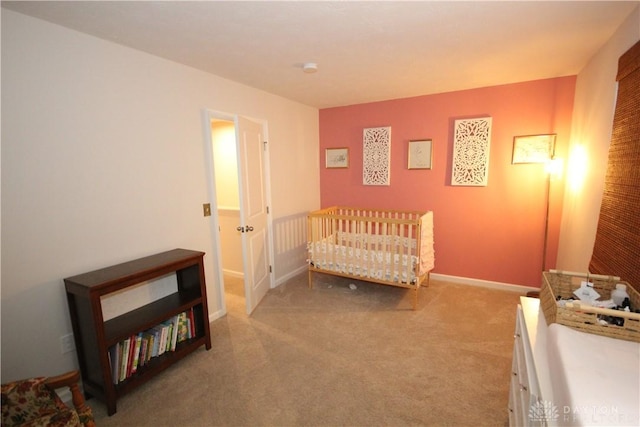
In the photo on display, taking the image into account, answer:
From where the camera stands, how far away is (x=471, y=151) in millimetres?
3328

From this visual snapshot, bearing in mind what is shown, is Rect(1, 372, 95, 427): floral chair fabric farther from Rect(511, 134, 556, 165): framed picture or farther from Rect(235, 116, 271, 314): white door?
Rect(511, 134, 556, 165): framed picture

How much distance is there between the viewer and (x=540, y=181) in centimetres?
308

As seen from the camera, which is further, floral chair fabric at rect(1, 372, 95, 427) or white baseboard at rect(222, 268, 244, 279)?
white baseboard at rect(222, 268, 244, 279)

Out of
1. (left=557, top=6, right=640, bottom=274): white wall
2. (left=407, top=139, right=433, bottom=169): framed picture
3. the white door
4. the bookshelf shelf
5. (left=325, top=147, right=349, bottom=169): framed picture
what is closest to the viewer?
the bookshelf shelf

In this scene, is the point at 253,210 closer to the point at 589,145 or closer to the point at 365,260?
the point at 365,260

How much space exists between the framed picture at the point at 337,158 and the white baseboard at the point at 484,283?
190 centimetres

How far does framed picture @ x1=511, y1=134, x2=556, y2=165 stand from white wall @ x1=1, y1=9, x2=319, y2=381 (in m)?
3.12

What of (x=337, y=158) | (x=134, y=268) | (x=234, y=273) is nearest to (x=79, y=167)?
(x=134, y=268)

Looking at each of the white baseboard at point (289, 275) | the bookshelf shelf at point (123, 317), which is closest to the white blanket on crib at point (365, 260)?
the white baseboard at point (289, 275)

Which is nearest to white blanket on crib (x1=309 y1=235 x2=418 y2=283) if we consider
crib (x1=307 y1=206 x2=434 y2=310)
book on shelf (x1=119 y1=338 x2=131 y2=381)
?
crib (x1=307 y1=206 x2=434 y2=310)

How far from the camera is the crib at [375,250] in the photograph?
9.71ft

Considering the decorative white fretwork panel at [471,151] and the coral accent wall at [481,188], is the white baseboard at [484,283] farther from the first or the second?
the decorative white fretwork panel at [471,151]

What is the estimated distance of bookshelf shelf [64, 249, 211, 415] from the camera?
172cm

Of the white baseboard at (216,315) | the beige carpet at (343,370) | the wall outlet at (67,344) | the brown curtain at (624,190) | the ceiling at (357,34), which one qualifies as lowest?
the beige carpet at (343,370)
